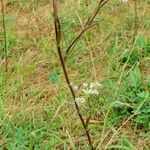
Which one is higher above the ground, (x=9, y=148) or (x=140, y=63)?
(x=140, y=63)

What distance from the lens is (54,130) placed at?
6.46ft

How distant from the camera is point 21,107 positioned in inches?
82.8

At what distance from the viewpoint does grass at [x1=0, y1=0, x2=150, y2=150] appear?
190 centimetres

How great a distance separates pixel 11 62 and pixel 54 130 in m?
0.67

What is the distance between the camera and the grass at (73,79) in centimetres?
190

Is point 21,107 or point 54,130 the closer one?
point 54,130

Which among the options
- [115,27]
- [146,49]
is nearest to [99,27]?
[115,27]

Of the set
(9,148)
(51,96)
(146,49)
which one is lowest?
(9,148)

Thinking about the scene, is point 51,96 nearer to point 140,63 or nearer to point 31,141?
point 31,141

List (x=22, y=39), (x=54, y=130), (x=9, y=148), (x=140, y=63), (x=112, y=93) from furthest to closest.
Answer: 1. (x=22, y=39)
2. (x=140, y=63)
3. (x=112, y=93)
4. (x=54, y=130)
5. (x=9, y=148)

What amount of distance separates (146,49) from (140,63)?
0.14 metres

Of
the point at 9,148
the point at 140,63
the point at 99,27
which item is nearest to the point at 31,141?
the point at 9,148

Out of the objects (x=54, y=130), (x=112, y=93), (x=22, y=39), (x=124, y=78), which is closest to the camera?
(x=54, y=130)

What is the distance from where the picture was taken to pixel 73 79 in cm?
232
